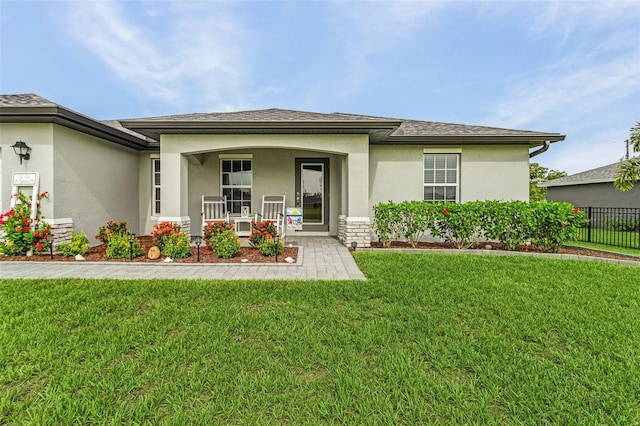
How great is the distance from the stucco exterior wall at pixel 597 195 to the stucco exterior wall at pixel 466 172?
1050 centimetres

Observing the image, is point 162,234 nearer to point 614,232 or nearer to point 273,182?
point 273,182

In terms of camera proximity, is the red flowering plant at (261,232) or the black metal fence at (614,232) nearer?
the red flowering plant at (261,232)

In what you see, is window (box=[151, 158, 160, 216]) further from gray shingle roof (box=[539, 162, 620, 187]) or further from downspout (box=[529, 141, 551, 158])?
gray shingle roof (box=[539, 162, 620, 187])

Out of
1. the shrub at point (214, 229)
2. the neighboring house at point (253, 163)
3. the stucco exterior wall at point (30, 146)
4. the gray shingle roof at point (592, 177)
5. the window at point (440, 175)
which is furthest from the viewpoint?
the gray shingle roof at point (592, 177)

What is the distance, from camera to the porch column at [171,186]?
23.4 ft

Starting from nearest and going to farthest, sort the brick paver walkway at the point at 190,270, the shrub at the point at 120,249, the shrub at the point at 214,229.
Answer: the brick paver walkway at the point at 190,270 → the shrub at the point at 120,249 → the shrub at the point at 214,229

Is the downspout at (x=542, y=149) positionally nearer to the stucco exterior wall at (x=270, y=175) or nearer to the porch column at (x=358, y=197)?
the porch column at (x=358, y=197)

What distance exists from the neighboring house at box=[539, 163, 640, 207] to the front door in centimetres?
1473

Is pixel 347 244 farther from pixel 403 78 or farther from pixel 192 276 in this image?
pixel 403 78

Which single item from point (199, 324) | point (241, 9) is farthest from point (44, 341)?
point (241, 9)

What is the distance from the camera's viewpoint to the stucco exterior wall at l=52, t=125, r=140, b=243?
6371 millimetres

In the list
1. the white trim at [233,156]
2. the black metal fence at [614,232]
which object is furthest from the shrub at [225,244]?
the black metal fence at [614,232]

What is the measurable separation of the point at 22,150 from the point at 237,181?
4.88 m

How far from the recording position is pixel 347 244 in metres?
7.25
